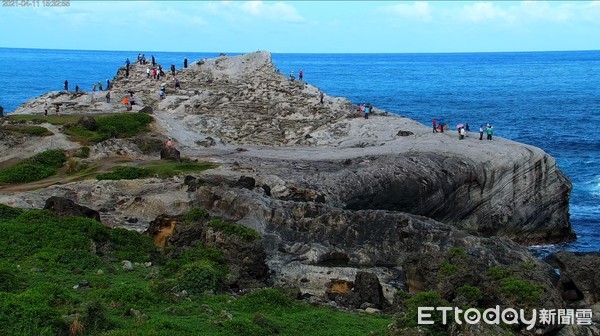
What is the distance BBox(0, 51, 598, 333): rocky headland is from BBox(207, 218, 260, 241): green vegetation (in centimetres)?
64

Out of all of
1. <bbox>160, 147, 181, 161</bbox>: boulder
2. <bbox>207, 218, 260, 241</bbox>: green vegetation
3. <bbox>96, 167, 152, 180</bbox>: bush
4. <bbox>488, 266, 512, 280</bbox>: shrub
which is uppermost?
<bbox>488, 266, 512, 280</bbox>: shrub

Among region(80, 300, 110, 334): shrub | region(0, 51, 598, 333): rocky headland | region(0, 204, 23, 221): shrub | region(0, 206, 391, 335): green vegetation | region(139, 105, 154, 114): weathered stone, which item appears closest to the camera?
region(80, 300, 110, 334): shrub

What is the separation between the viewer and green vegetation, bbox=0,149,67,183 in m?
42.3

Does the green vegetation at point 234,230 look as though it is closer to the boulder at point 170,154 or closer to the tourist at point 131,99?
the boulder at point 170,154

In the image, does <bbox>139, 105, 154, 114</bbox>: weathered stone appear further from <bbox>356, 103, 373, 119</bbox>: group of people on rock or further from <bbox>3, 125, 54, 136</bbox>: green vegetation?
<bbox>356, 103, 373, 119</bbox>: group of people on rock

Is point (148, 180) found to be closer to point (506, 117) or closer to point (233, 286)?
point (233, 286)

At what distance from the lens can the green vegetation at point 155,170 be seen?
40.6 metres

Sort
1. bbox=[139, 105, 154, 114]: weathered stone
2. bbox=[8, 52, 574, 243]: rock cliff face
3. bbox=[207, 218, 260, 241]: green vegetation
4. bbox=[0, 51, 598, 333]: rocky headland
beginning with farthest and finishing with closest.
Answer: bbox=[139, 105, 154, 114]: weathered stone → bbox=[8, 52, 574, 243]: rock cliff face → bbox=[0, 51, 598, 333]: rocky headland → bbox=[207, 218, 260, 241]: green vegetation

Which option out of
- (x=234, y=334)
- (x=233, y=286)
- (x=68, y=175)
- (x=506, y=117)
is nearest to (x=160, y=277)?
(x=233, y=286)

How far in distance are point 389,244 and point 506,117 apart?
253 ft

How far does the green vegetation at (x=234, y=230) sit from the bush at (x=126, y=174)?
39.3ft

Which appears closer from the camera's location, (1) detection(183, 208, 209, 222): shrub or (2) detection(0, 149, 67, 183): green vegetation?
(1) detection(183, 208, 209, 222): shrub

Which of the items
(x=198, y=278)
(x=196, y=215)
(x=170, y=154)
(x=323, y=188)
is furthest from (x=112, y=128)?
(x=198, y=278)

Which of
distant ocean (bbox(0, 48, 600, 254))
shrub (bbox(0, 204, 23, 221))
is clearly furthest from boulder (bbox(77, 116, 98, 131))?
distant ocean (bbox(0, 48, 600, 254))
